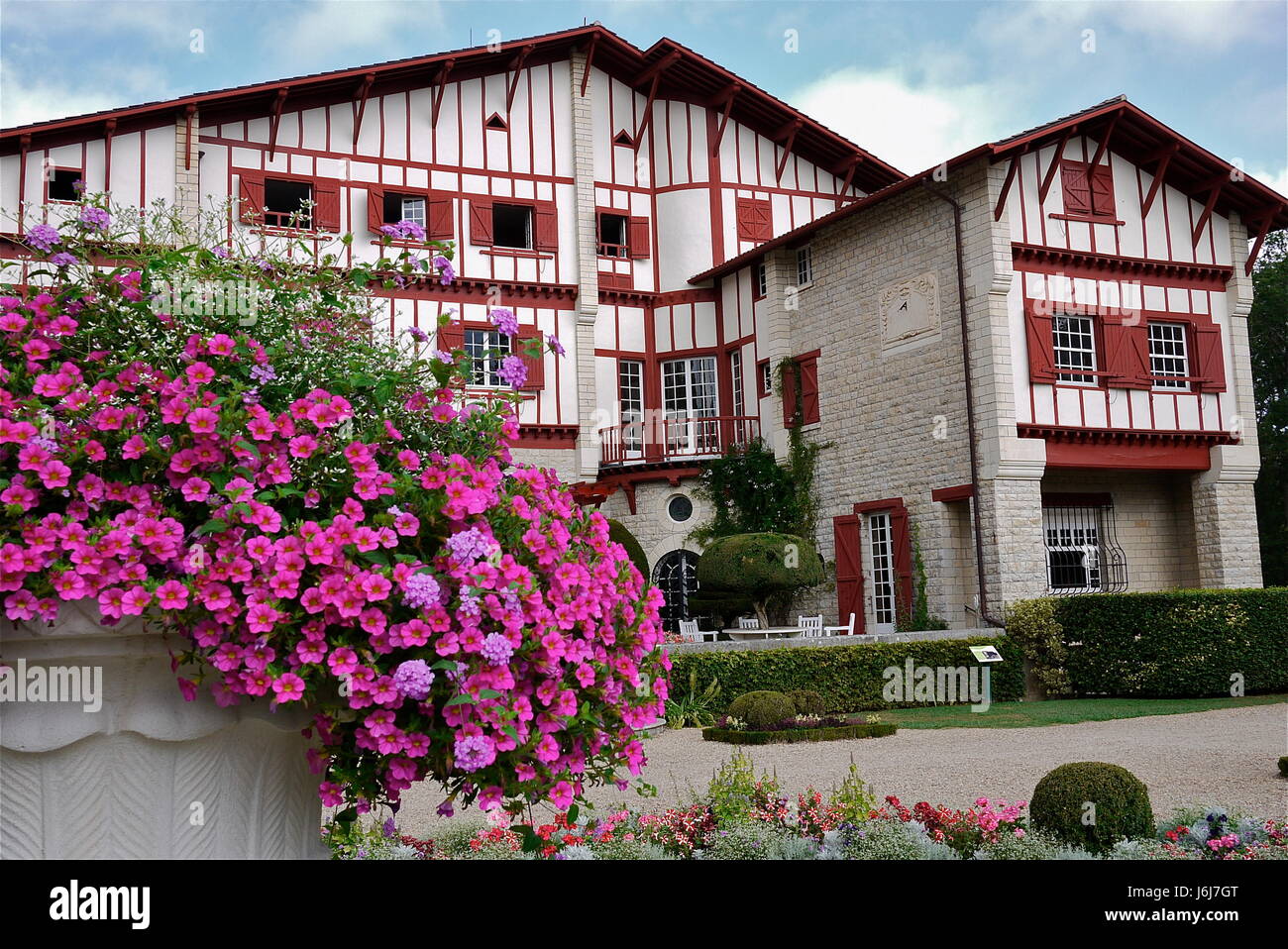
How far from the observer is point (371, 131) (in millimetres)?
20016

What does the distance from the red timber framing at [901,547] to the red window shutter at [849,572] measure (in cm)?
77

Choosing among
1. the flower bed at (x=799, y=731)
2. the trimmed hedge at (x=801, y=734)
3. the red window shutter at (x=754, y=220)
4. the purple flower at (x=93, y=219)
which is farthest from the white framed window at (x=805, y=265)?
the purple flower at (x=93, y=219)

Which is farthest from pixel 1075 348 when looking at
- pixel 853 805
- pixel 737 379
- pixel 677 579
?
pixel 853 805

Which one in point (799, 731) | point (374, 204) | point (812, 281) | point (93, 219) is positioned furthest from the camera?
point (812, 281)

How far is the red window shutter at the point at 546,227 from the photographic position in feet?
68.6

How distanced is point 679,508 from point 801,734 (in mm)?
9407

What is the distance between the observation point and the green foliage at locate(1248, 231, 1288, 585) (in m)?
28.7

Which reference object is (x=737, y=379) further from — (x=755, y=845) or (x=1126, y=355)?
(x=755, y=845)

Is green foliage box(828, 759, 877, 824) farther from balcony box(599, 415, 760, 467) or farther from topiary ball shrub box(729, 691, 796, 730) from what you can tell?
balcony box(599, 415, 760, 467)

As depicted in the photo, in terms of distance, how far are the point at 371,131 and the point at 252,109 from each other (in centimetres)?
196

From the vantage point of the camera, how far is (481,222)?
2053 cm
